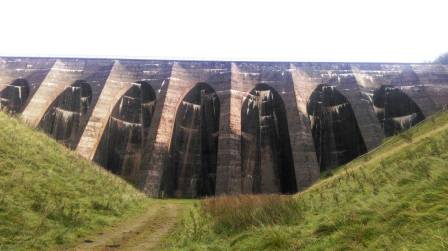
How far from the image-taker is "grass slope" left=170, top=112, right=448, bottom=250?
653 centimetres

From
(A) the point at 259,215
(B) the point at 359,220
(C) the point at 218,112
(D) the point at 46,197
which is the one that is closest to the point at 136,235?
(D) the point at 46,197

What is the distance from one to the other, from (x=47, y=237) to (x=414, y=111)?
133 feet

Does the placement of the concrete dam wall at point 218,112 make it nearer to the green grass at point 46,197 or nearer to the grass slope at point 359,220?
the green grass at point 46,197

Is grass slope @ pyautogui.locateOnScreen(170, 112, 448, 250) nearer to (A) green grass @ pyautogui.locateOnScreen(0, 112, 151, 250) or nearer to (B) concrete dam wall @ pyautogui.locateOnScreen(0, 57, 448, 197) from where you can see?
(A) green grass @ pyautogui.locateOnScreen(0, 112, 151, 250)

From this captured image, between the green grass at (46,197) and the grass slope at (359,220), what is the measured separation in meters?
3.45

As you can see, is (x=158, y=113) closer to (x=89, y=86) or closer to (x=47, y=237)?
(x=89, y=86)

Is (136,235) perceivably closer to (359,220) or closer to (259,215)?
(259,215)

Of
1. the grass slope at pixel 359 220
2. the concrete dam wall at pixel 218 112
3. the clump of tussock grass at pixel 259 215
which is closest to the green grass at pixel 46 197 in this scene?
the grass slope at pixel 359 220

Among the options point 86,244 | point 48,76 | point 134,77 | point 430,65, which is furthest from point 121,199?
point 430,65

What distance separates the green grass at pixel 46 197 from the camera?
10930mm

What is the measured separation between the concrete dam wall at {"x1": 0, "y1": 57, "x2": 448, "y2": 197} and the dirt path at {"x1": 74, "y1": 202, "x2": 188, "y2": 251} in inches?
679

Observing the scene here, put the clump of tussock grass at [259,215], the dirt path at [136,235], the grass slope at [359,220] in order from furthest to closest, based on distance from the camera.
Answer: the clump of tussock grass at [259,215], the dirt path at [136,235], the grass slope at [359,220]

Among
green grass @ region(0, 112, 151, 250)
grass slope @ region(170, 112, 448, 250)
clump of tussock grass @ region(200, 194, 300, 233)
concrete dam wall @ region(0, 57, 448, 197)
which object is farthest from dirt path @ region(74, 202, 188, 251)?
concrete dam wall @ region(0, 57, 448, 197)

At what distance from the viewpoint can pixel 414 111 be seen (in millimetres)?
41594
